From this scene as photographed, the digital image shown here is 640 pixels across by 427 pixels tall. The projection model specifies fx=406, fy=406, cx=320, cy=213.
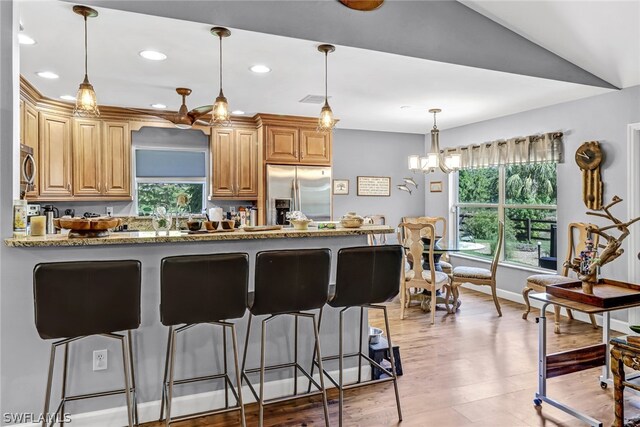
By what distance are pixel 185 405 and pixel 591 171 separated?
14.9 feet

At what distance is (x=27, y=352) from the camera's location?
2.24m

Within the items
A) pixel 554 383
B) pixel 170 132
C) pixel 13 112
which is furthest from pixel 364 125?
pixel 13 112

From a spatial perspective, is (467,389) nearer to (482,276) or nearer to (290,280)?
(290,280)

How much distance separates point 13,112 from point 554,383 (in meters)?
3.96

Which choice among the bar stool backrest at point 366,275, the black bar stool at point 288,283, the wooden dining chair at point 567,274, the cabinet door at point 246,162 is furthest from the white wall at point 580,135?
the black bar stool at point 288,283

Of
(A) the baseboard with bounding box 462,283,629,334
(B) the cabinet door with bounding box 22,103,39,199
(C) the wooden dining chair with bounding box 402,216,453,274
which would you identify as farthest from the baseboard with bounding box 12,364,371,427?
(A) the baseboard with bounding box 462,283,629,334

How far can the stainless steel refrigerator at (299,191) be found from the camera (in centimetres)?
539

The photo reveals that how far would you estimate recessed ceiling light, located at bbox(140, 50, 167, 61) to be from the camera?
3154 millimetres

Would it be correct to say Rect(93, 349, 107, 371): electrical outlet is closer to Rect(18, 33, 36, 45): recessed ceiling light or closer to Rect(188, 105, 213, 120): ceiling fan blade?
Rect(188, 105, 213, 120): ceiling fan blade

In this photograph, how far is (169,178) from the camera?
17.7 ft

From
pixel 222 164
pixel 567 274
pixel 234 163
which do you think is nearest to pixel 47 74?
pixel 222 164

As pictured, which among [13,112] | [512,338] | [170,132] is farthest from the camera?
[170,132]

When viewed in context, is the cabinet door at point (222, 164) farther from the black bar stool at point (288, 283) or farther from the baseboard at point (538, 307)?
the baseboard at point (538, 307)

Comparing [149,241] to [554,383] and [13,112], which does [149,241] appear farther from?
[554,383]
